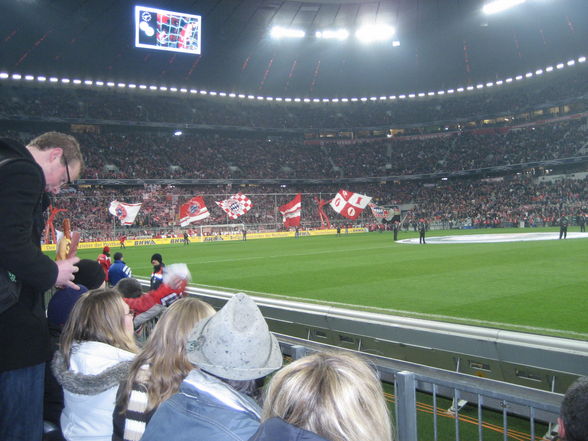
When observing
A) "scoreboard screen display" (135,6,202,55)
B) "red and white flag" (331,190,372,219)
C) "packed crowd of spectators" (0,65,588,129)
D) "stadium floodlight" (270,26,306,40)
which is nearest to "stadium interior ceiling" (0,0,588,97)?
"stadium floodlight" (270,26,306,40)

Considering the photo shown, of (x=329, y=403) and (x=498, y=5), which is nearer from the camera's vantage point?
(x=329, y=403)

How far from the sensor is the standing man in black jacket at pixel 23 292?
7.82 feet

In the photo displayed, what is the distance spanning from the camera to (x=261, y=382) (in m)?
2.17

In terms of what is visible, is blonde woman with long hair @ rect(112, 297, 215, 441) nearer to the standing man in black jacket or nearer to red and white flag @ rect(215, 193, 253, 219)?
the standing man in black jacket

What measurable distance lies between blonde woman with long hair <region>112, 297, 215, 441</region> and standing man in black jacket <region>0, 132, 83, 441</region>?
462 mm

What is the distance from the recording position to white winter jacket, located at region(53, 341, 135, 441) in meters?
2.97

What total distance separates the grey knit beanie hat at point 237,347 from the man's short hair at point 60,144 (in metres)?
1.46

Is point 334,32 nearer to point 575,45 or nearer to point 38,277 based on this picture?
point 575,45

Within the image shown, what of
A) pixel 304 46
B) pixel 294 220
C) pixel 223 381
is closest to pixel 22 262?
pixel 223 381

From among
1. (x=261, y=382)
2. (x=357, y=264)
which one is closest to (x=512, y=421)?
(x=261, y=382)

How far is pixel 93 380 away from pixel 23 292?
72cm

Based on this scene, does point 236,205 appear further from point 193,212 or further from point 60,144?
point 60,144

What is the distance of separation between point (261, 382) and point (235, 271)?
17.1 meters

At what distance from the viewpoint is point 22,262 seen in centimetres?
238
